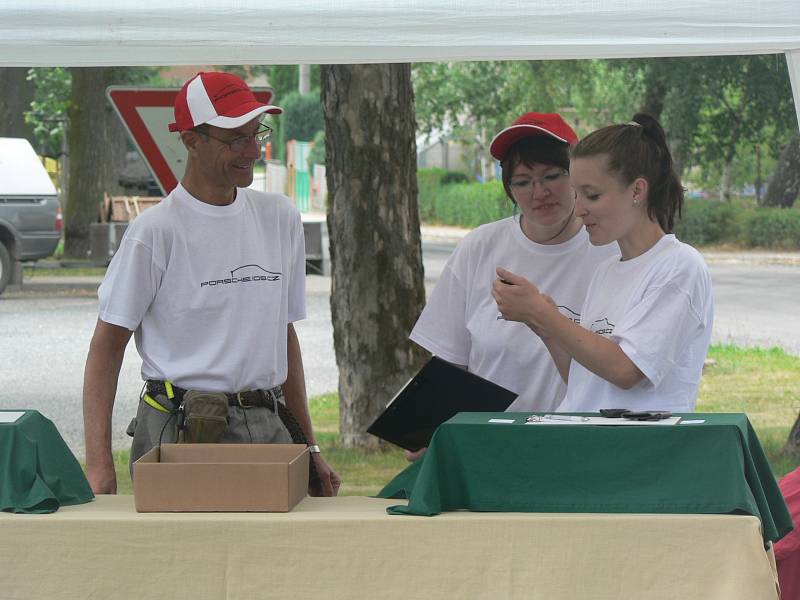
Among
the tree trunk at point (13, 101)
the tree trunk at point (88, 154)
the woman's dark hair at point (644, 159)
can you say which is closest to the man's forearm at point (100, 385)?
the woman's dark hair at point (644, 159)

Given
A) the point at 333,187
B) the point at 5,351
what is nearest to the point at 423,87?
the point at 5,351

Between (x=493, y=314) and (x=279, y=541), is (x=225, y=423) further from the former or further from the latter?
(x=493, y=314)

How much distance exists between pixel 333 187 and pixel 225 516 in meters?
4.34

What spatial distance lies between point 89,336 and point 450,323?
32.9 ft

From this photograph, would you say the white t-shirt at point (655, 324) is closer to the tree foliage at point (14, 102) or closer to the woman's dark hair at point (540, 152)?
the woman's dark hair at point (540, 152)

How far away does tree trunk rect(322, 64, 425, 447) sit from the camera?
670 cm

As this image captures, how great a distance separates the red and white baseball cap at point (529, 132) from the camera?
3.16 meters

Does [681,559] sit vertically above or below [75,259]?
above

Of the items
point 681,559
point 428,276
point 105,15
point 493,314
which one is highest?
point 105,15

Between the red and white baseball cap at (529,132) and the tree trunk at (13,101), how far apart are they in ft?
60.8

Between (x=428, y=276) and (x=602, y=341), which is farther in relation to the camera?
(x=428, y=276)

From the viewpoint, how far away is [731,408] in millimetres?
8945

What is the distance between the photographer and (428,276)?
63.4 feet

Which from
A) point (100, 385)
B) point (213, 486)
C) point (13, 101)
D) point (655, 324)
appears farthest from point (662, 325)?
point (13, 101)
